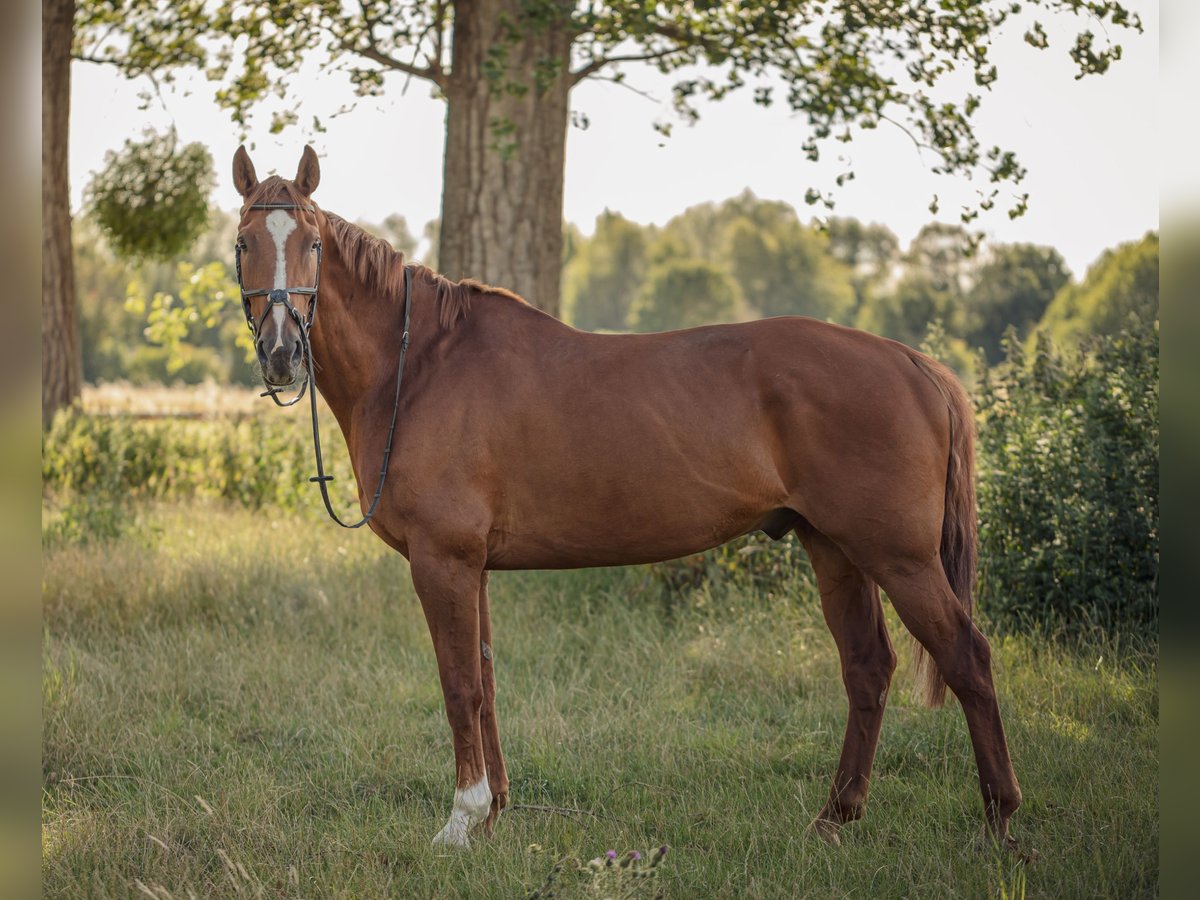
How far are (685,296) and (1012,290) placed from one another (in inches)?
1536

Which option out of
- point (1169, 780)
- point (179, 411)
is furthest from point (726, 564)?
point (179, 411)

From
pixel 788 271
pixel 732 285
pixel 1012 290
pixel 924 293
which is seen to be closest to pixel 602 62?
pixel 1012 290

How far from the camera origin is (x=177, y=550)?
8.00 m

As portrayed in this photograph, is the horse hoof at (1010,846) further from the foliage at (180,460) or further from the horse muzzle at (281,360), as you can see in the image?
the foliage at (180,460)

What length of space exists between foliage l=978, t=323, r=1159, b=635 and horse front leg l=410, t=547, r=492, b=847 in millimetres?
3597

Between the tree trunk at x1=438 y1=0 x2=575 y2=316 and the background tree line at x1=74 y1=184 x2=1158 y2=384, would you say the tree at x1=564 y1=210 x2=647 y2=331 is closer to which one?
the background tree line at x1=74 y1=184 x2=1158 y2=384

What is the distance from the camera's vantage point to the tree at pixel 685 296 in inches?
3585

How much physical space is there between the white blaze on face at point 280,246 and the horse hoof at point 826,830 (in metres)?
2.59

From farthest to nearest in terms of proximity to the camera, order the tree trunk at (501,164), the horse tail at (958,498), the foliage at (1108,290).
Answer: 1. the foliage at (1108,290)
2. the tree trunk at (501,164)
3. the horse tail at (958,498)

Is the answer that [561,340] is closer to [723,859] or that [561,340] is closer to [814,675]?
[723,859]

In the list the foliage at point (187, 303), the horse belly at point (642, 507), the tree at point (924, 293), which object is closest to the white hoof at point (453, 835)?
the horse belly at point (642, 507)

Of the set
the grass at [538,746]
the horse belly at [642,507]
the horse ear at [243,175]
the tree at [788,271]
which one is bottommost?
the grass at [538,746]

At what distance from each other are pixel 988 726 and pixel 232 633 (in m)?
4.57

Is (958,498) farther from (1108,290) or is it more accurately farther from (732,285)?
(732,285)
